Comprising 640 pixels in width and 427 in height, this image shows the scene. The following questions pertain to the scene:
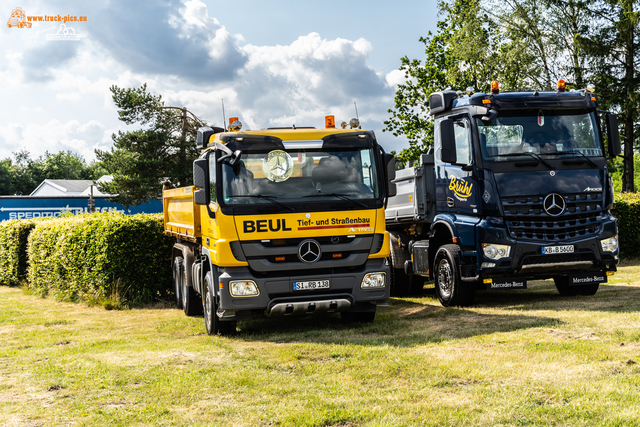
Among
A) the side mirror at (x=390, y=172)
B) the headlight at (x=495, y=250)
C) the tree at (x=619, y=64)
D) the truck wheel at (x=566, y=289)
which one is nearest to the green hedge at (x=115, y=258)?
the side mirror at (x=390, y=172)

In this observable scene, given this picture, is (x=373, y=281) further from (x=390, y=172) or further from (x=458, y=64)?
(x=458, y=64)

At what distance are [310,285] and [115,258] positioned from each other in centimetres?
581

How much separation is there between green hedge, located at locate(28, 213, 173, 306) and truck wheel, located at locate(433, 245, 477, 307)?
18.6 ft

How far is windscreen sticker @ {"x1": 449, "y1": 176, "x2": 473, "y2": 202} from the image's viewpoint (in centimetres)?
996

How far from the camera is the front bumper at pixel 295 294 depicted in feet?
27.1

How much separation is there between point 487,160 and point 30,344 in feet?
23.6

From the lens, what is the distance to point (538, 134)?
9812 mm

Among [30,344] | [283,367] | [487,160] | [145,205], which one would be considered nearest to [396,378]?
[283,367]

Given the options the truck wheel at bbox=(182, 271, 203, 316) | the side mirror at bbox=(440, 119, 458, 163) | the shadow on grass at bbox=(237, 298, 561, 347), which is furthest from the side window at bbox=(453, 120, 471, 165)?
the truck wheel at bbox=(182, 271, 203, 316)

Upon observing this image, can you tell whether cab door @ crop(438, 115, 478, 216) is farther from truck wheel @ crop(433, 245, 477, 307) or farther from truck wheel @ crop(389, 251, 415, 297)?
truck wheel @ crop(389, 251, 415, 297)

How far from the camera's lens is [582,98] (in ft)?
33.0

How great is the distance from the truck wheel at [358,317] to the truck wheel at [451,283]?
1.68 meters

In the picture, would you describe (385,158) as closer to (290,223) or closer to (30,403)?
(290,223)

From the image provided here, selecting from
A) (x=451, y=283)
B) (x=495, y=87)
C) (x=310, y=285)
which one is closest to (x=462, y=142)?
(x=495, y=87)
